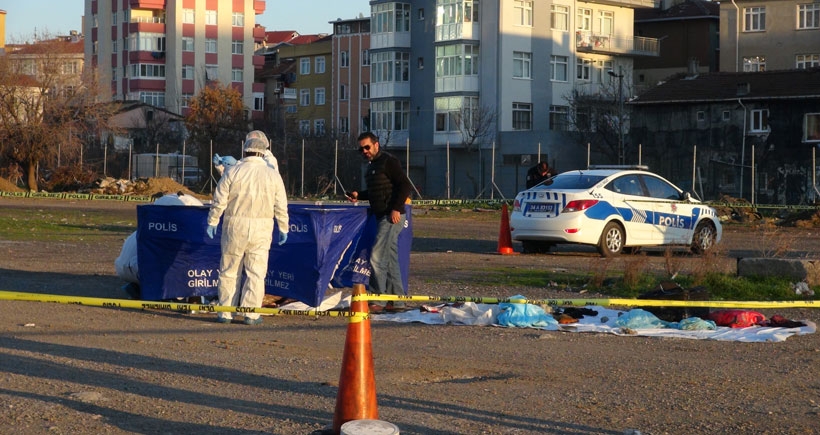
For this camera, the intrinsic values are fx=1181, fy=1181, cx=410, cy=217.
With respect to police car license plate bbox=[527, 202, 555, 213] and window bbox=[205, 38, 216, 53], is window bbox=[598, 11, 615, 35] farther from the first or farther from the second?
police car license plate bbox=[527, 202, 555, 213]

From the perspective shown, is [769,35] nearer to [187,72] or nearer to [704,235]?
[187,72]

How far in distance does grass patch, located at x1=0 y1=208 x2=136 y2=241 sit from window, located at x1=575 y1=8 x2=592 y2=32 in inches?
1707

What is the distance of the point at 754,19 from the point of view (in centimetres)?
7256

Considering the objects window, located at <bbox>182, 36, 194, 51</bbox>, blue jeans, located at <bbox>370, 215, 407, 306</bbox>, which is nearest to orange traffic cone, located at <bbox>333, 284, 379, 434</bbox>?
blue jeans, located at <bbox>370, 215, 407, 306</bbox>

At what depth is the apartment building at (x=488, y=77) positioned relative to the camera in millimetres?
67562

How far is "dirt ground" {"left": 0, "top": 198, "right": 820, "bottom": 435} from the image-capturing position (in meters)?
7.21

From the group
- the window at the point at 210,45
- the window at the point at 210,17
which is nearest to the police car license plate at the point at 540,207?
the window at the point at 210,45

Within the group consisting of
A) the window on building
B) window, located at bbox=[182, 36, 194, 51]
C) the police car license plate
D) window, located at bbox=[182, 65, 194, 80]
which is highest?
window, located at bbox=[182, 36, 194, 51]

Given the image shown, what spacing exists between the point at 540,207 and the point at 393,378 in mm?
12060

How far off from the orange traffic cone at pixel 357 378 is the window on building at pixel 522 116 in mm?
63179

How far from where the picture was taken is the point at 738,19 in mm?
72938

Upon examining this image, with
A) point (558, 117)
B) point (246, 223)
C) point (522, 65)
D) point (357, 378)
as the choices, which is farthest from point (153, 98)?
point (357, 378)

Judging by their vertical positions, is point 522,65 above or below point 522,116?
above

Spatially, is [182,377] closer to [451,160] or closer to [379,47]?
[451,160]
